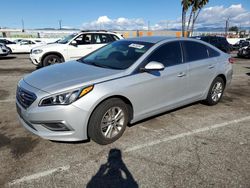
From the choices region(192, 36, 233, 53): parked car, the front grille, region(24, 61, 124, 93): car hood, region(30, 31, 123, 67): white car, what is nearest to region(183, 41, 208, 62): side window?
region(24, 61, 124, 93): car hood

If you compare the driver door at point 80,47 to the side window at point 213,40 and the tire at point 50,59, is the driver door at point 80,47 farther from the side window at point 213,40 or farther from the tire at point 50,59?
the side window at point 213,40

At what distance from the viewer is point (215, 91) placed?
5754mm

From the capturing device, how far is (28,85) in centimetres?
368

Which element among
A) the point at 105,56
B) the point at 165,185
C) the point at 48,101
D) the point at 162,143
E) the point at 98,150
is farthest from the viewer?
the point at 105,56

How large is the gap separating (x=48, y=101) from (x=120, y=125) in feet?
3.92

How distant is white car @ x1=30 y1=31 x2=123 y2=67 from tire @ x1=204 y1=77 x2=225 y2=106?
250 inches

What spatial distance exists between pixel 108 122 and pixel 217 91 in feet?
10.5

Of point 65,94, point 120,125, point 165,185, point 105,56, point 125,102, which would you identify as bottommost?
point 165,185

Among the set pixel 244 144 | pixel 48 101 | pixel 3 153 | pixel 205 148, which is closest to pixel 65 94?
pixel 48 101

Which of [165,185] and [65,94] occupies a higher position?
[65,94]

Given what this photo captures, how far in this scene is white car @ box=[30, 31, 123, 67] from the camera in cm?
1029

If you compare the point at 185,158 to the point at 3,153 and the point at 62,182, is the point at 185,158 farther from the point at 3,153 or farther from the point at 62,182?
the point at 3,153

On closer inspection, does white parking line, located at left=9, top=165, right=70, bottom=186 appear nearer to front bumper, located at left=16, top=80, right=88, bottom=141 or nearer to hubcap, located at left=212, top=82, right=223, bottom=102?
front bumper, located at left=16, top=80, right=88, bottom=141

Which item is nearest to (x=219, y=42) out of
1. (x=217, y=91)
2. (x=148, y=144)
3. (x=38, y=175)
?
(x=217, y=91)
